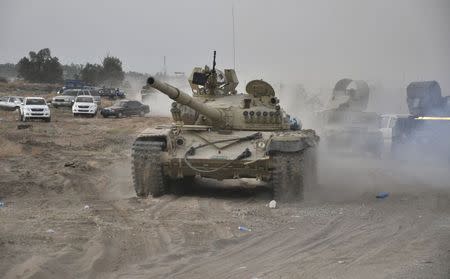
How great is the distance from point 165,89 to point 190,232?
3.59 meters

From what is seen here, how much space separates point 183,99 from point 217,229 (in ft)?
12.9

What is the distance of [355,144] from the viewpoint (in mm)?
24344

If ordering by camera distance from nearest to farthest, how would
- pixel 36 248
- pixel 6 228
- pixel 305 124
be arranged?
pixel 36 248 < pixel 6 228 < pixel 305 124

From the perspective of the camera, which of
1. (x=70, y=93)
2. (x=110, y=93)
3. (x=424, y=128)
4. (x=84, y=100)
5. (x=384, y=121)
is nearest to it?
(x=424, y=128)

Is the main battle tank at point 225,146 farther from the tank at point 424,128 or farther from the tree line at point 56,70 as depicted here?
the tree line at point 56,70

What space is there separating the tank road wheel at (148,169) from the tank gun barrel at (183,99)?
0.94m

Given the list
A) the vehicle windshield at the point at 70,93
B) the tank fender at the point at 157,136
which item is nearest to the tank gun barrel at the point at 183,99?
the tank fender at the point at 157,136

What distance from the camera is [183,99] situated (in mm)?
13250

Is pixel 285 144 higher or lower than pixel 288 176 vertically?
higher

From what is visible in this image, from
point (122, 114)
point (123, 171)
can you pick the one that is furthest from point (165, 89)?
point (122, 114)

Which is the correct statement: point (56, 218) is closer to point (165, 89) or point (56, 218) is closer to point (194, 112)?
point (165, 89)

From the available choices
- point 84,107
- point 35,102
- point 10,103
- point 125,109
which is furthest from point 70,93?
point 35,102

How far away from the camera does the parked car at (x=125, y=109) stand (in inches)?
1716

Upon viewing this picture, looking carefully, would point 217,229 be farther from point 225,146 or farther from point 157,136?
point 157,136
